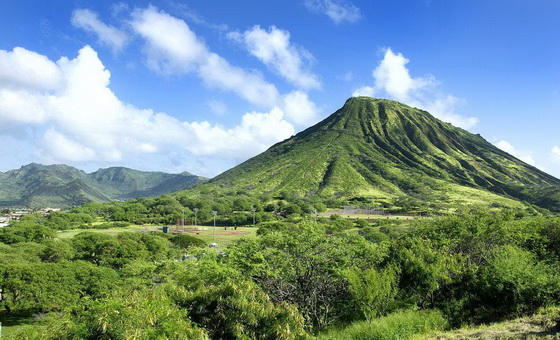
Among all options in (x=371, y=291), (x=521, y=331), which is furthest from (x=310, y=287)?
(x=521, y=331)

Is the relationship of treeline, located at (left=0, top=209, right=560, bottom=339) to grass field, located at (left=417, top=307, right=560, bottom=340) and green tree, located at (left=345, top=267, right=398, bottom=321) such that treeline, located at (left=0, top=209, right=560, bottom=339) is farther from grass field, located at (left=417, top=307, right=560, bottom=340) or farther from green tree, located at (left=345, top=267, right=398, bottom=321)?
grass field, located at (left=417, top=307, right=560, bottom=340)

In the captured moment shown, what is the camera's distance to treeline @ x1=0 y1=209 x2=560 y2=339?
15.2 meters

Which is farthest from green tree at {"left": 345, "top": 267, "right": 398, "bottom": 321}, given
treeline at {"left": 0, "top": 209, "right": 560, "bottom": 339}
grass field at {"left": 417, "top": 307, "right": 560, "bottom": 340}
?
grass field at {"left": 417, "top": 307, "right": 560, "bottom": 340}

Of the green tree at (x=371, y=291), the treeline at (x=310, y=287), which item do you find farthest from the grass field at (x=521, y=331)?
the green tree at (x=371, y=291)

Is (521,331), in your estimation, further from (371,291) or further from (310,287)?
(310,287)

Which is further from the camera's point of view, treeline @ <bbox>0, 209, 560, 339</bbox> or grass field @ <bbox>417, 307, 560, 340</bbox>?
grass field @ <bbox>417, 307, 560, 340</bbox>

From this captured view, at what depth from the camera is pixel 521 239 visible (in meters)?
36.2

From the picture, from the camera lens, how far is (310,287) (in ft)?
89.8

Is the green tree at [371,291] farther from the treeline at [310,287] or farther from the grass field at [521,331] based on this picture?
the grass field at [521,331]

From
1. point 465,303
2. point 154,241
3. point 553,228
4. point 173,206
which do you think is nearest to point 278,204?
point 173,206

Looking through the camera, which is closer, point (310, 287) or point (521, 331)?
point (521, 331)

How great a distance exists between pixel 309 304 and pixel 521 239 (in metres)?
24.3

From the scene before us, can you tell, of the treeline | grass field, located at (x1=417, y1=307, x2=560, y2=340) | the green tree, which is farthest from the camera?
the green tree

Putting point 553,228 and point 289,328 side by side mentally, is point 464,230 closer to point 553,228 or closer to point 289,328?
point 553,228
